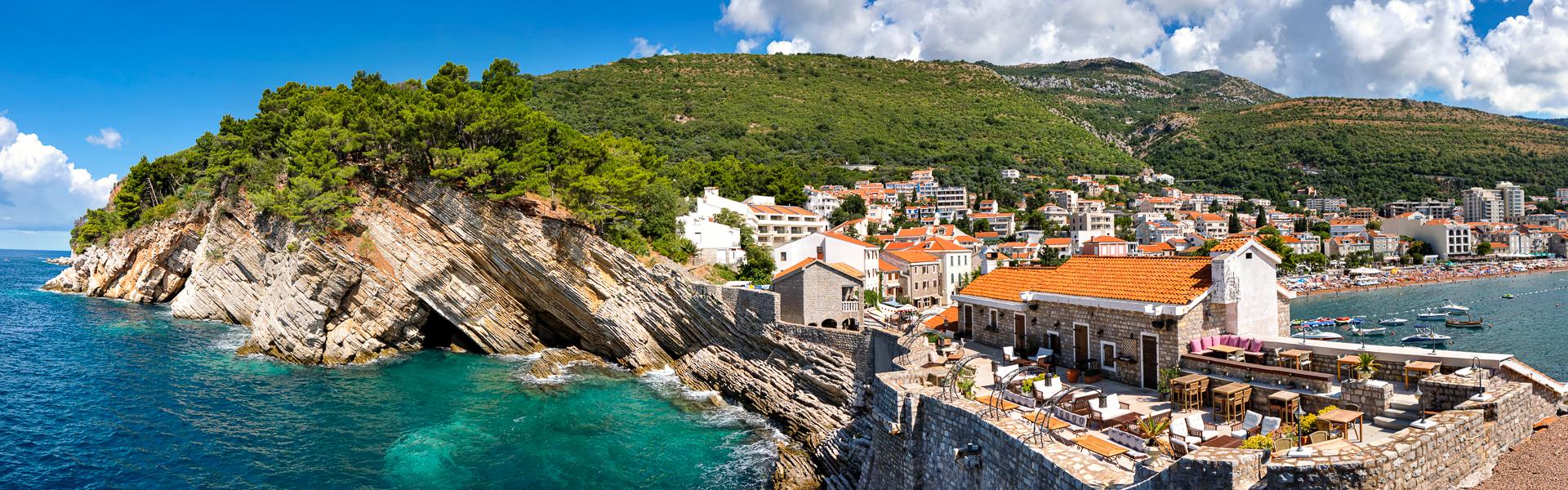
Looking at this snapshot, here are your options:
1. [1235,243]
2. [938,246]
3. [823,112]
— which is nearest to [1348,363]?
[1235,243]

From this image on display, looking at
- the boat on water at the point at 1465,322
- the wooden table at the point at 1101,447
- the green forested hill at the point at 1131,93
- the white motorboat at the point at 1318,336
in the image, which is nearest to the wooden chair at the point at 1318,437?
the wooden table at the point at 1101,447

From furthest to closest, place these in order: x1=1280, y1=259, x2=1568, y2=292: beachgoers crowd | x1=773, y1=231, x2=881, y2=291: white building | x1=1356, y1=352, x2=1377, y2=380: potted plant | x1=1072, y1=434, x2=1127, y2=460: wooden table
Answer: x1=1280, y1=259, x2=1568, y2=292: beachgoers crowd → x1=773, y1=231, x2=881, y2=291: white building → x1=1356, y1=352, x2=1377, y2=380: potted plant → x1=1072, y1=434, x2=1127, y2=460: wooden table

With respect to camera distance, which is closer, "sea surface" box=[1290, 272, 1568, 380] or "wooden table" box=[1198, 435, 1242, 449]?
"wooden table" box=[1198, 435, 1242, 449]

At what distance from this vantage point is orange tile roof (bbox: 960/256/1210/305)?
545 inches

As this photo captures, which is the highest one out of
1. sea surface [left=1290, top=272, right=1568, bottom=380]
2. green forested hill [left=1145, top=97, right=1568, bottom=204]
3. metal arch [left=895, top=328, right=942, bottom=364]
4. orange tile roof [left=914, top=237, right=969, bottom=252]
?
green forested hill [left=1145, top=97, right=1568, bottom=204]

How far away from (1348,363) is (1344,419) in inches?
131

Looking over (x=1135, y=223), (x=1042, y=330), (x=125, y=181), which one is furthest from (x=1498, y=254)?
(x=125, y=181)

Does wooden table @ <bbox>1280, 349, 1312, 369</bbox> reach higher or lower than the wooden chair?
higher

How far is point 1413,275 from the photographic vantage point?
77.2 metres

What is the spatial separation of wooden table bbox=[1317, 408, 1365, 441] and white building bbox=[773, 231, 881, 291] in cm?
3047

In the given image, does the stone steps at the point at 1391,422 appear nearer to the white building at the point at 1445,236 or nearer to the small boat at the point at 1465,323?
the small boat at the point at 1465,323

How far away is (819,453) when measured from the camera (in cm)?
1894

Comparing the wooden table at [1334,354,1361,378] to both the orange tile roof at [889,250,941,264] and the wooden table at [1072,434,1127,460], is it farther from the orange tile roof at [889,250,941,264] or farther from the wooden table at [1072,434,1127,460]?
the orange tile roof at [889,250,941,264]

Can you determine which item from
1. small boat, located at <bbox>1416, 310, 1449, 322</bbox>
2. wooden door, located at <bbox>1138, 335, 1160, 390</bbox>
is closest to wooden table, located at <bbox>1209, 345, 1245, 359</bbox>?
wooden door, located at <bbox>1138, 335, 1160, 390</bbox>
